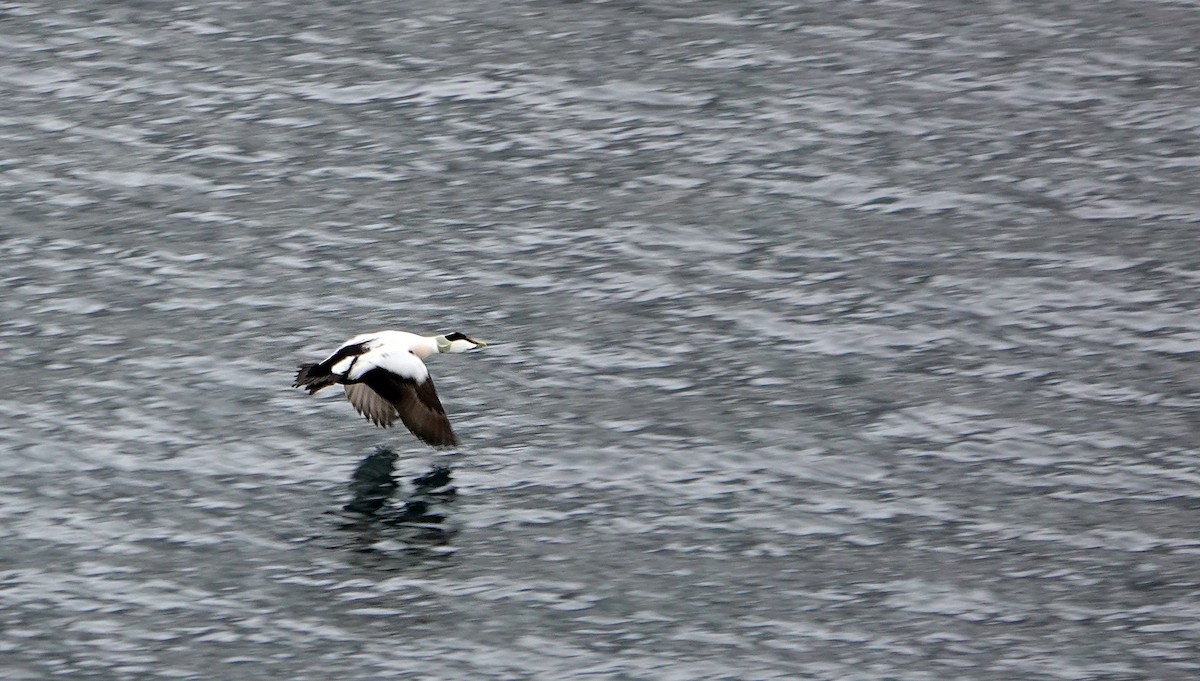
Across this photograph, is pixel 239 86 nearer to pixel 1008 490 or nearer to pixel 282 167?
pixel 282 167

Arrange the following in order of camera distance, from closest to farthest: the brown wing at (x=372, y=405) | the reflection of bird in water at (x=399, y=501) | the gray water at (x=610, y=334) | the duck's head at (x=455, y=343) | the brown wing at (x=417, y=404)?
the gray water at (x=610, y=334) → the reflection of bird in water at (x=399, y=501) → the brown wing at (x=417, y=404) → the brown wing at (x=372, y=405) → the duck's head at (x=455, y=343)

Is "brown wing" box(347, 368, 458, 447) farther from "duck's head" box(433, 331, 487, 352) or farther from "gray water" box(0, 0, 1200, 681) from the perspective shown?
"duck's head" box(433, 331, 487, 352)

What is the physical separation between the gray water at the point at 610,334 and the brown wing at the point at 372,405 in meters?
0.36

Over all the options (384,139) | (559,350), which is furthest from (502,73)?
(559,350)

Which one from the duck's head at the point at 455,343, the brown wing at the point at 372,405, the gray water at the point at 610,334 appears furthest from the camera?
the duck's head at the point at 455,343

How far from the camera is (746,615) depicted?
20156 mm

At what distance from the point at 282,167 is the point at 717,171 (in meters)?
7.42

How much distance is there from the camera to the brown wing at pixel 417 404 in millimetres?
23375

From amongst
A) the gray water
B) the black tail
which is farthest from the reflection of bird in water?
the black tail

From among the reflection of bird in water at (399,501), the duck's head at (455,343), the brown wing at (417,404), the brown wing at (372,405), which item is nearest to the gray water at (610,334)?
the reflection of bird in water at (399,501)

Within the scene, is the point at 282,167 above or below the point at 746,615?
above

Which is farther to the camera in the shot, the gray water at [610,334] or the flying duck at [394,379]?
the flying duck at [394,379]

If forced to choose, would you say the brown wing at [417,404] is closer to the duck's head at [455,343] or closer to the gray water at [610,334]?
the gray water at [610,334]

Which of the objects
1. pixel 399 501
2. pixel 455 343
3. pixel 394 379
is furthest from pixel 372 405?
pixel 399 501
